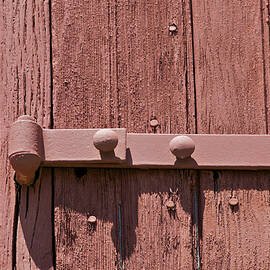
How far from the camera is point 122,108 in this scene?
52.4 inches

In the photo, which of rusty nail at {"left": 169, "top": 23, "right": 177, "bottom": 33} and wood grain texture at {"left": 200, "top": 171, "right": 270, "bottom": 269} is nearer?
wood grain texture at {"left": 200, "top": 171, "right": 270, "bottom": 269}

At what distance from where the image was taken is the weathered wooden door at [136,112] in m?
1.25

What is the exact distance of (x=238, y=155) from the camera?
1.29m

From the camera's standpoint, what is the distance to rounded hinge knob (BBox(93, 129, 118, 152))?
1218 mm

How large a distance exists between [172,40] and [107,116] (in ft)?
0.76

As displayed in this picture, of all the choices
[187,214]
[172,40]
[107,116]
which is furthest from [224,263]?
[172,40]

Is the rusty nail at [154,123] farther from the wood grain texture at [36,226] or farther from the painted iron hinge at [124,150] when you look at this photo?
the wood grain texture at [36,226]

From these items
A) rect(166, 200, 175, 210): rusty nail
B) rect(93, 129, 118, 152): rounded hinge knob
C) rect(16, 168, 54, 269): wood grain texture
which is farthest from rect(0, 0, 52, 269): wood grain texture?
rect(166, 200, 175, 210): rusty nail

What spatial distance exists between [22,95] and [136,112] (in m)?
0.25

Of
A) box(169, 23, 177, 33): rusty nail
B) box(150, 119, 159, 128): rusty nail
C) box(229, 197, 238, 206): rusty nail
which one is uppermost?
box(169, 23, 177, 33): rusty nail

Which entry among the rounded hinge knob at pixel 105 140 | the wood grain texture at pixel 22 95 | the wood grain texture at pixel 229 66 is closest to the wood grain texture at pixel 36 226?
the wood grain texture at pixel 22 95

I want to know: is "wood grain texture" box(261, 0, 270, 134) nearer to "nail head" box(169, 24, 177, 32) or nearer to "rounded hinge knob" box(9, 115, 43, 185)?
"nail head" box(169, 24, 177, 32)

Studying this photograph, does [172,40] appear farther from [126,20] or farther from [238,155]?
[238,155]

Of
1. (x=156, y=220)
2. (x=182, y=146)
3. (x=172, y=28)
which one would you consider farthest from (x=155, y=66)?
(x=156, y=220)
